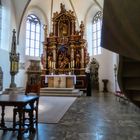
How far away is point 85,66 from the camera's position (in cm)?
1531

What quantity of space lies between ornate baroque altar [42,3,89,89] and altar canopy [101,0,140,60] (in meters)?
12.6

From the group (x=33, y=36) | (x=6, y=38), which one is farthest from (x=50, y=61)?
(x=6, y=38)

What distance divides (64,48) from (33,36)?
2.78 m

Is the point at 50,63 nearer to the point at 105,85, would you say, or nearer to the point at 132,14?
the point at 105,85

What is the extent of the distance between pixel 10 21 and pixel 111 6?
12.9 metres

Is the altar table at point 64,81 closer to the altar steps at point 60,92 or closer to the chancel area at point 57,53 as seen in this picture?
the chancel area at point 57,53

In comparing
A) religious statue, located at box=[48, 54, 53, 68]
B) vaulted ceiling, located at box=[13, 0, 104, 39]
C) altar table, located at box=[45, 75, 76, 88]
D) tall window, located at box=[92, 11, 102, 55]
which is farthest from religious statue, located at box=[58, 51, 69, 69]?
vaulted ceiling, located at box=[13, 0, 104, 39]

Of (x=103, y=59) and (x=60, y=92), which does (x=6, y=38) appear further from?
(x=103, y=59)

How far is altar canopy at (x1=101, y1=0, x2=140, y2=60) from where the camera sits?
1.92 metres

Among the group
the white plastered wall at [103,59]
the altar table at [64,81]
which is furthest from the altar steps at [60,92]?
the white plastered wall at [103,59]

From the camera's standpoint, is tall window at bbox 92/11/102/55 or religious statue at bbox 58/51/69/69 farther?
tall window at bbox 92/11/102/55

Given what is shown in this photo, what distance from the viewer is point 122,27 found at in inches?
79.5

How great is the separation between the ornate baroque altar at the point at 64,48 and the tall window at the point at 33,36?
3.06 ft

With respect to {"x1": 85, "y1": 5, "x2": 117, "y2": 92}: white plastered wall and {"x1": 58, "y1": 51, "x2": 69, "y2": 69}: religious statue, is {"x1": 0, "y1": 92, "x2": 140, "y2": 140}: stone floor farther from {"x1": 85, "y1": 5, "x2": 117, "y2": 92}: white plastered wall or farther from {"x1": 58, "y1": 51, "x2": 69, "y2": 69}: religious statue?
{"x1": 58, "y1": 51, "x2": 69, "y2": 69}: religious statue
